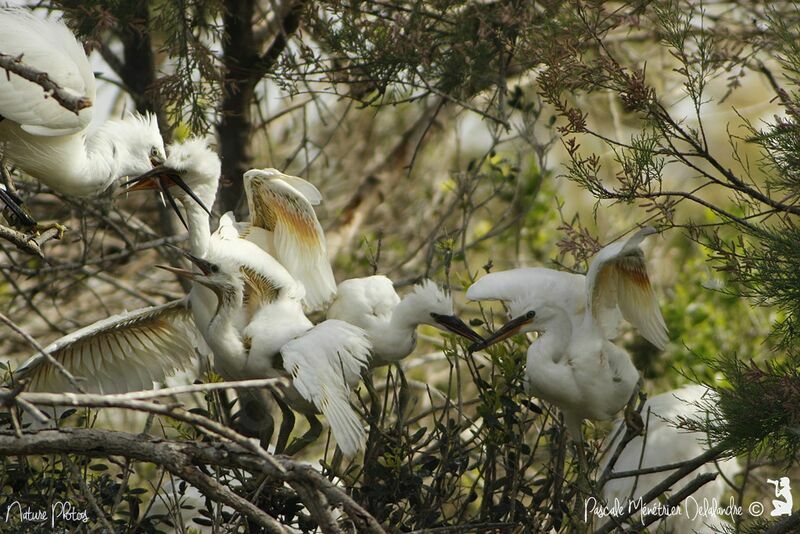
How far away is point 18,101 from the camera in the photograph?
3744 millimetres

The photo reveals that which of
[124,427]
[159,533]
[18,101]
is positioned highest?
[18,101]

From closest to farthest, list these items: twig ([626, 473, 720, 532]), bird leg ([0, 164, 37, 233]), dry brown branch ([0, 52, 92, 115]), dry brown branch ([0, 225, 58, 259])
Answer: dry brown branch ([0, 52, 92, 115]) → twig ([626, 473, 720, 532]) → dry brown branch ([0, 225, 58, 259]) → bird leg ([0, 164, 37, 233])

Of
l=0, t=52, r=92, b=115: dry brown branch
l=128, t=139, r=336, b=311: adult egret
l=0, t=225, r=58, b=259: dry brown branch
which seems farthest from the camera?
l=128, t=139, r=336, b=311: adult egret

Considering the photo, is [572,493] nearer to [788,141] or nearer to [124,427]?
[788,141]

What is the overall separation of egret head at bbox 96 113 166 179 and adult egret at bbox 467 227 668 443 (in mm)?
1314

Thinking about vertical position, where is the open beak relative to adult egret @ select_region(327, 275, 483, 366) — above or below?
above

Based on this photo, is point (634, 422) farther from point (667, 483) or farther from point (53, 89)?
point (53, 89)

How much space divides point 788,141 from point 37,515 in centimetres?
229

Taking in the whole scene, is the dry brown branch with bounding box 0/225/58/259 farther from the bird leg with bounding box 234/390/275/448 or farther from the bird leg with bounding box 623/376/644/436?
the bird leg with bounding box 623/376/644/436

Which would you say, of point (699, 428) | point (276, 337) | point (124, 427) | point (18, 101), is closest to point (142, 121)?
point (18, 101)

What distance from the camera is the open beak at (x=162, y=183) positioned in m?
3.69

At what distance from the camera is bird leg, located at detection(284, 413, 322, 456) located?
3.73 m

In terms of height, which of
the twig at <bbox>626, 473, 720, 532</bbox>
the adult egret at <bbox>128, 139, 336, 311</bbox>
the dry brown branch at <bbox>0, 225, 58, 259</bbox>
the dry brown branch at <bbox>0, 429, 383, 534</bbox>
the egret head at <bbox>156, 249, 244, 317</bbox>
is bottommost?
the dry brown branch at <bbox>0, 429, 383, 534</bbox>

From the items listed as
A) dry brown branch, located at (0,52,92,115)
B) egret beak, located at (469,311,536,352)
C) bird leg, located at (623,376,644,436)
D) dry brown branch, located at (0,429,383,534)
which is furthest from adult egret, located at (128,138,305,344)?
dry brown branch, located at (0,52,92,115)
